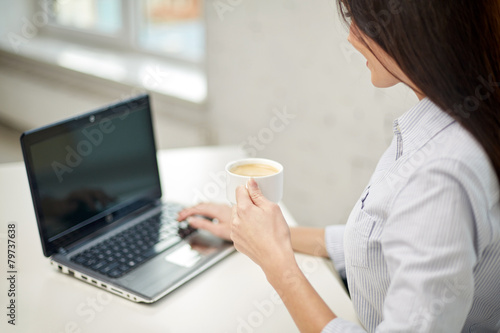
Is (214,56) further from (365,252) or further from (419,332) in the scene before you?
(419,332)

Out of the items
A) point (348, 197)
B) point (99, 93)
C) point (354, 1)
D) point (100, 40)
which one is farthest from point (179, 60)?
point (354, 1)

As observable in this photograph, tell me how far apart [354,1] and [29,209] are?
0.90 meters

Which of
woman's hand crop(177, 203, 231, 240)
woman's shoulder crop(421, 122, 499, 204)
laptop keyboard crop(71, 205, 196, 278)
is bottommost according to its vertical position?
laptop keyboard crop(71, 205, 196, 278)

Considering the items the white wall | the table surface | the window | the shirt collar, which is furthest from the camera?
the window

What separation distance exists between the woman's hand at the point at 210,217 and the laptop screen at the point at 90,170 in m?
0.12

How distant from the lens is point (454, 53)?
71cm

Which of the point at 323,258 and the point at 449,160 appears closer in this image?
the point at 449,160

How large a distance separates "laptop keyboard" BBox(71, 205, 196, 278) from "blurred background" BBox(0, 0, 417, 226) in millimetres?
921

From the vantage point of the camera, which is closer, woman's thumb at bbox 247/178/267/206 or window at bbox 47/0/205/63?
woman's thumb at bbox 247/178/267/206

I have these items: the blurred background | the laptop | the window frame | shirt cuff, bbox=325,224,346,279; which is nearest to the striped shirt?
shirt cuff, bbox=325,224,346,279

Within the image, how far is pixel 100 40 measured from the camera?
Answer: 10.5 ft

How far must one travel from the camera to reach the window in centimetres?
283

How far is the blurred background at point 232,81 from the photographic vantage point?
190cm

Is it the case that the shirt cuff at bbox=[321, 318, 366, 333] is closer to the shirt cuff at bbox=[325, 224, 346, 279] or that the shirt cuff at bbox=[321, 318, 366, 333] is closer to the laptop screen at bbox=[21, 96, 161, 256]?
the shirt cuff at bbox=[325, 224, 346, 279]
